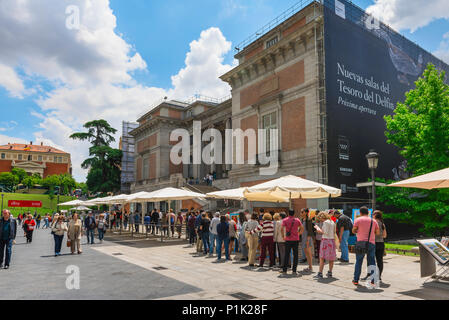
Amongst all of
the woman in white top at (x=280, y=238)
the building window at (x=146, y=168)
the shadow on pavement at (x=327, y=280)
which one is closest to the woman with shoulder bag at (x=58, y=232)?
the woman in white top at (x=280, y=238)

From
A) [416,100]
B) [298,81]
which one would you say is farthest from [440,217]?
[298,81]

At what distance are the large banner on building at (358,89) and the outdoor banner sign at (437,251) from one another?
1169 centimetres

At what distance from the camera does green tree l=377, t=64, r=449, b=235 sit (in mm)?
16641

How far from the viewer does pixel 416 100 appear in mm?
18656

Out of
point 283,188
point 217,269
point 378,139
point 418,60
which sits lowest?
point 217,269

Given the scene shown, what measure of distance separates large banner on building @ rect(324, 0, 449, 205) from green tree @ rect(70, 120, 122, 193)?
39396mm

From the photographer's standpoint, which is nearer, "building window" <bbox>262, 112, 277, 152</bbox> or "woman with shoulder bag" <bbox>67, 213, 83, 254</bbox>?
"woman with shoulder bag" <bbox>67, 213, 83, 254</bbox>

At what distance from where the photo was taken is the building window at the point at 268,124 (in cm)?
2352

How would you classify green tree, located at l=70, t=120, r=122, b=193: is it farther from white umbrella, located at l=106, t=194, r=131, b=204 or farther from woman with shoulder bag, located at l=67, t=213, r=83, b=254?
woman with shoulder bag, located at l=67, t=213, r=83, b=254

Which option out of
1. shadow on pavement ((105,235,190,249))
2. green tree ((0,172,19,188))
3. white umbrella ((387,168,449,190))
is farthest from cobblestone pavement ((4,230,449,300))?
green tree ((0,172,19,188))

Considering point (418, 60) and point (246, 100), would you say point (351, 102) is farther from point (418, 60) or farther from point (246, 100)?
point (418, 60)
